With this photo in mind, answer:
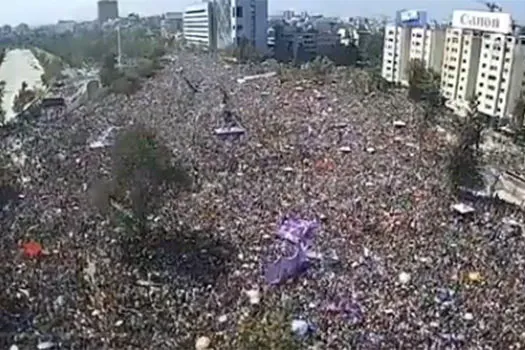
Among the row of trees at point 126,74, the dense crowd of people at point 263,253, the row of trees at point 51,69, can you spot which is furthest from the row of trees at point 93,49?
the dense crowd of people at point 263,253

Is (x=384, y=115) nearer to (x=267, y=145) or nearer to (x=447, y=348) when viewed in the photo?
(x=267, y=145)

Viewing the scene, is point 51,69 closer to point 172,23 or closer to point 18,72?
point 18,72

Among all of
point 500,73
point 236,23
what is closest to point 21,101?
point 500,73

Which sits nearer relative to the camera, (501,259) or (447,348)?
(447,348)

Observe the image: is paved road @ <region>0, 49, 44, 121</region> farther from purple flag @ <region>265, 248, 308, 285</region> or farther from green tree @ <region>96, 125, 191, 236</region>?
purple flag @ <region>265, 248, 308, 285</region>

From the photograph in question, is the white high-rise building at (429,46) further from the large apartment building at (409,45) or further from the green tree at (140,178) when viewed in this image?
the green tree at (140,178)

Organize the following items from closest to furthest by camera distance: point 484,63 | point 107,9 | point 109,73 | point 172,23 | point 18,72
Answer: point 484,63, point 109,73, point 18,72, point 172,23, point 107,9

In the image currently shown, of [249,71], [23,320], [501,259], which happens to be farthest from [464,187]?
[249,71]
